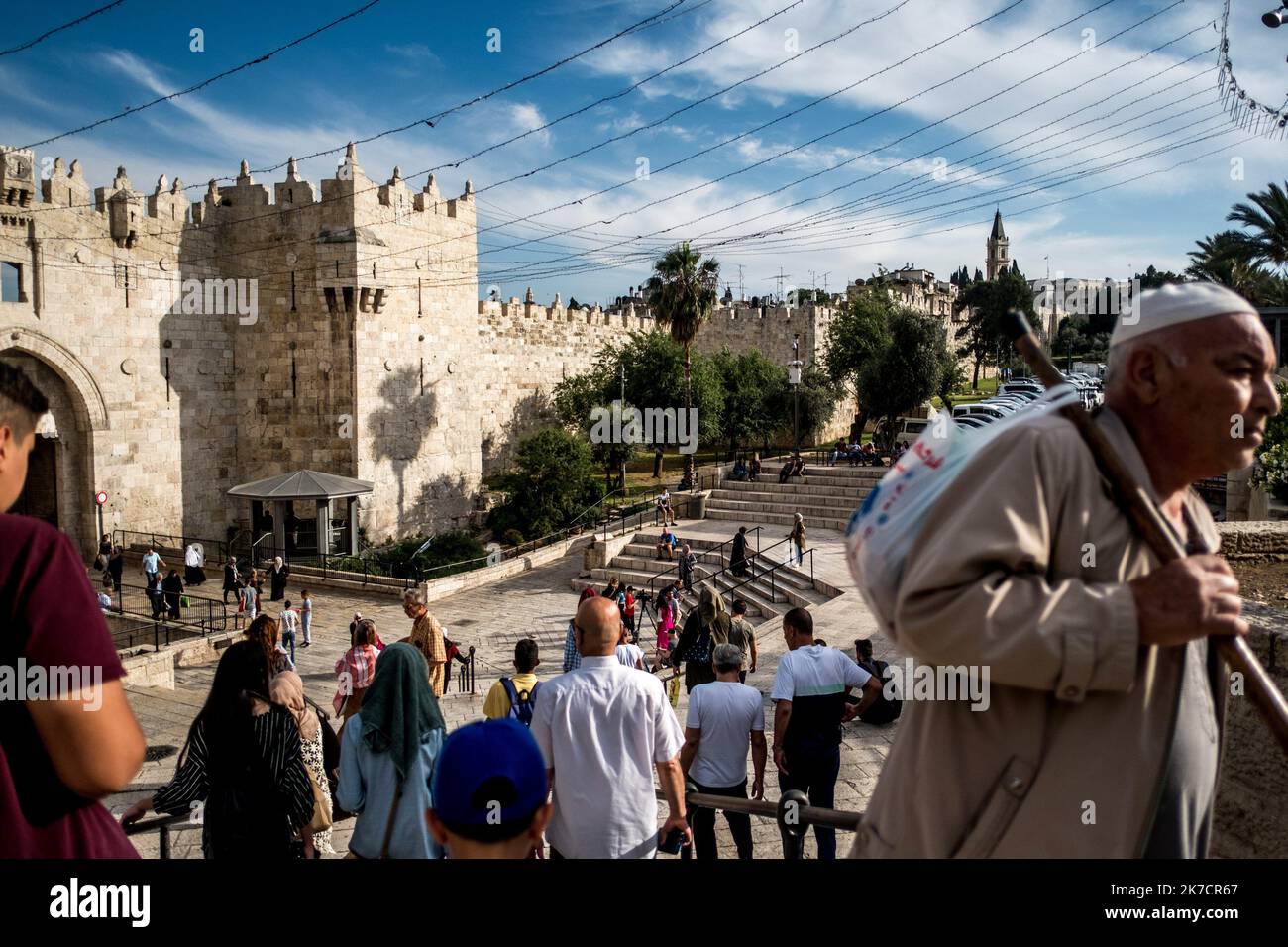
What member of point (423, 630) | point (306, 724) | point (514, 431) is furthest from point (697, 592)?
point (514, 431)

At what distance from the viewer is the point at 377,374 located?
80.9ft

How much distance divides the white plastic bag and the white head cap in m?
0.16

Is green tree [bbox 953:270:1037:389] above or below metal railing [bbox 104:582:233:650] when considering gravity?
above

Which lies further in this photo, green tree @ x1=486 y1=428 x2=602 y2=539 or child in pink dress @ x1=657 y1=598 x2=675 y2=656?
green tree @ x1=486 y1=428 x2=602 y2=539

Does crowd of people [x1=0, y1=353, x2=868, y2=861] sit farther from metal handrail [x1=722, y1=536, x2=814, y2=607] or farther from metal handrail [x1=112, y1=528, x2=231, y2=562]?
metal handrail [x1=112, y1=528, x2=231, y2=562]

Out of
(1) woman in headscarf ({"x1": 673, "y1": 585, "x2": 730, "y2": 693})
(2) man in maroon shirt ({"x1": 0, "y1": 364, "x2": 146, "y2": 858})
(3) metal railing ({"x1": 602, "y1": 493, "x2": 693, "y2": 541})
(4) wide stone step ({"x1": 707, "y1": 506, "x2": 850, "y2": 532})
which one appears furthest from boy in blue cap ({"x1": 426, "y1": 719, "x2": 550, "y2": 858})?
(3) metal railing ({"x1": 602, "y1": 493, "x2": 693, "y2": 541})

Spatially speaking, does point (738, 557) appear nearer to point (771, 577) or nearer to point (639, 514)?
point (771, 577)

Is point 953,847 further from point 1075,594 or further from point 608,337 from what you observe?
point 608,337

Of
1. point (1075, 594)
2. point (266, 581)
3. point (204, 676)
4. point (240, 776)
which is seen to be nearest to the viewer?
point (1075, 594)

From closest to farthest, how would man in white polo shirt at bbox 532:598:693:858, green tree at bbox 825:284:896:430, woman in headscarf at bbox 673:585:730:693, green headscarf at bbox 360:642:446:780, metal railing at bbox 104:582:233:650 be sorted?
man in white polo shirt at bbox 532:598:693:858 < green headscarf at bbox 360:642:446:780 < woman in headscarf at bbox 673:585:730:693 < metal railing at bbox 104:582:233:650 < green tree at bbox 825:284:896:430

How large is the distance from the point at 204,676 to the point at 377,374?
12087mm

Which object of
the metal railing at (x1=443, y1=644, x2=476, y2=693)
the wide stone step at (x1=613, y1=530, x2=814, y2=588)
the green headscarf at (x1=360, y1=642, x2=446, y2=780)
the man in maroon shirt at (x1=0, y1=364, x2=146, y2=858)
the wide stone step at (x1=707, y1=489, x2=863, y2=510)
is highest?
the man in maroon shirt at (x1=0, y1=364, x2=146, y2=858)

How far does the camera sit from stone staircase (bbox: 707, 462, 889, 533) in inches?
918

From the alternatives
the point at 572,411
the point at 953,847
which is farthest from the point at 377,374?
the point at 953,847
